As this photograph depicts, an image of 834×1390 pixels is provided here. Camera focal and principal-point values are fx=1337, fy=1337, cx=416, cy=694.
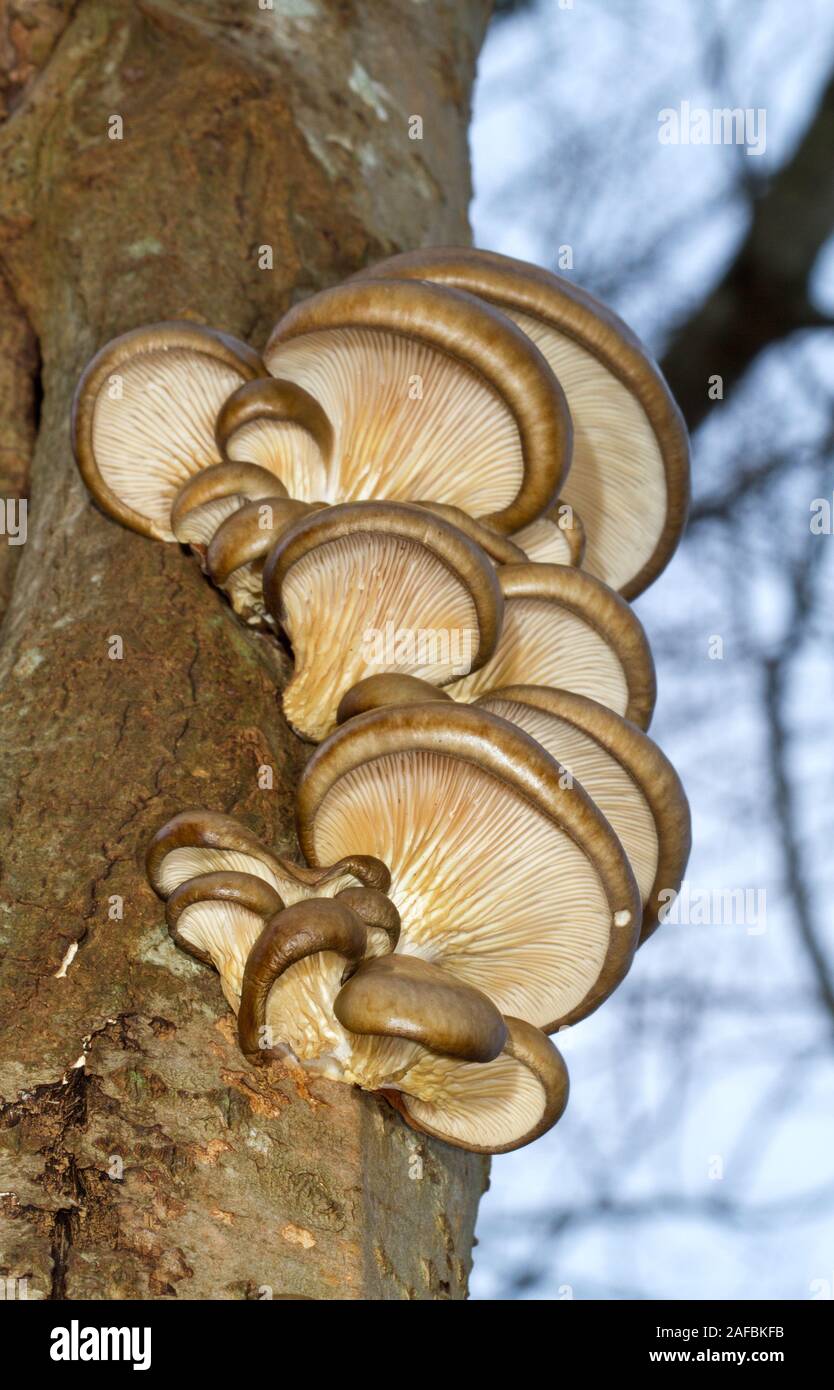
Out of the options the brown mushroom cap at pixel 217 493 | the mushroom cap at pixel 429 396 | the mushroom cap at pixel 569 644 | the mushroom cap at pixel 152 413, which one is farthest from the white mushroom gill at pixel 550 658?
the mushroom cap at pixel 152 413

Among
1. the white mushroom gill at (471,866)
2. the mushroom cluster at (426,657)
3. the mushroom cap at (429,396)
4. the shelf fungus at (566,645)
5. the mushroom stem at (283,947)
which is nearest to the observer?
the mushroom stem at (283,947)

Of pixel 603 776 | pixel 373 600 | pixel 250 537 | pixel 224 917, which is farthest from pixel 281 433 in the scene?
pixel 224 917

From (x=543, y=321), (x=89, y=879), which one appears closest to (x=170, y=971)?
(x=89, y=879)

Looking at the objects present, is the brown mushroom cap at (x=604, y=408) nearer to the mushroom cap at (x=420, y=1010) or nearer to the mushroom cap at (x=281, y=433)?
the mushroom cap at (x=281, y=433)

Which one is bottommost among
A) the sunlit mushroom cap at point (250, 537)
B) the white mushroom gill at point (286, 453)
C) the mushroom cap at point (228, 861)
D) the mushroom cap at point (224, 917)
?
the mushroom cap at point (224, 917)

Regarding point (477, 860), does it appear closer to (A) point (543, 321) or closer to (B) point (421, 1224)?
(B) point (421, 1224)

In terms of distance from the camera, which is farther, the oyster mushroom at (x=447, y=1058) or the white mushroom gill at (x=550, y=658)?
the white mushroom gill at (x=550, y=658)

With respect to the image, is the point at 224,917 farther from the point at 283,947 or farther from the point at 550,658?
the point at 550,658

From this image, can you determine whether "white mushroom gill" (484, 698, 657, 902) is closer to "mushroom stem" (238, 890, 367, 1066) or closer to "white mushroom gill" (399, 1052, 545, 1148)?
"white mushroom gill" (399, 1052, 545, 1148)
